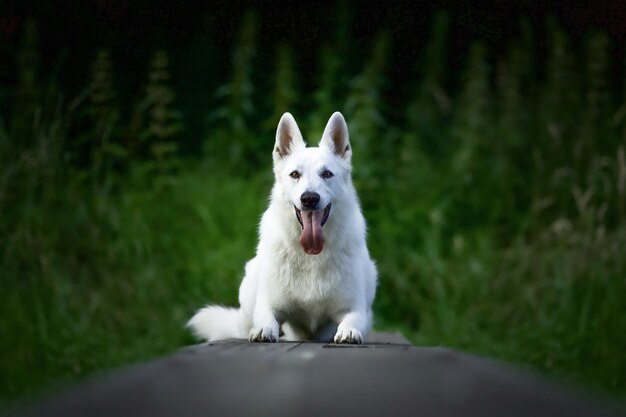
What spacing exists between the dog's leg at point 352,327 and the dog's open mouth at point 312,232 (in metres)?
0.32

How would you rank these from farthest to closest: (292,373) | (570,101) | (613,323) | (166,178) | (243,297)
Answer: (570,101) < (166,178) < (613,323) < (243,297) < (292,373)

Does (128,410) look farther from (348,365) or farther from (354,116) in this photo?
(354,116)

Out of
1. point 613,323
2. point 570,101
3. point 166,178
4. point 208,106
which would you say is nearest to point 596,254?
point 613,323

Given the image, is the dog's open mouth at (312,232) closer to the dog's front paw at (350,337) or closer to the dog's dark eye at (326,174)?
the dog's dark eye at (326,174)

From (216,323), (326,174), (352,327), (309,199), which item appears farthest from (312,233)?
(216,323)

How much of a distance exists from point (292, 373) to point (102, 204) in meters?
4.23

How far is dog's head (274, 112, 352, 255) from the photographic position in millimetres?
3812

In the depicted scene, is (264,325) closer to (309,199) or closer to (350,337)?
(350,337)

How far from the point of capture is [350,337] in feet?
12.0

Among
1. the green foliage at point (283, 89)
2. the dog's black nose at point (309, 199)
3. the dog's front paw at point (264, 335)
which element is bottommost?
the dog's front paw at point (264, 335)

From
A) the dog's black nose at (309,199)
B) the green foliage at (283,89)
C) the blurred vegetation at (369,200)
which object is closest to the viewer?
the dog's black nose at (309,199)

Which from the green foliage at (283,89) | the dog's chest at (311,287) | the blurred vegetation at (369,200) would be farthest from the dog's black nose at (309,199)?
the green foliage at (283,89)

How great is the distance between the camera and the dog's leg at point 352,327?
143 inches

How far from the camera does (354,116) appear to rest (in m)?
7.29
